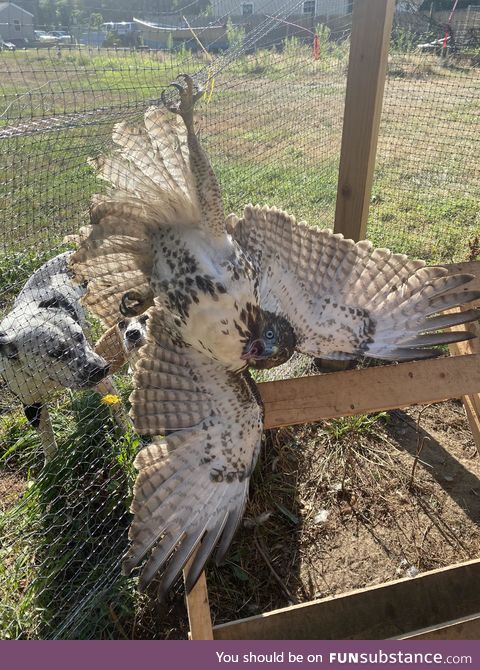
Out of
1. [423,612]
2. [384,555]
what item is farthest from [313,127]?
[423,612]

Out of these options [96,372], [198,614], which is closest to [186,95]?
[96,372]

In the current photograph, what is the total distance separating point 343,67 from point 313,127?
0.45 m

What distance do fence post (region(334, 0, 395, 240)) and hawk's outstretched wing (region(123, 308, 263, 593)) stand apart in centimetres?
137

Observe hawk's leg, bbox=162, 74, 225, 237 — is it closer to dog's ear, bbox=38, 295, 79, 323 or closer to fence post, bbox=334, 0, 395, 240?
dog's ear, bbox=38, 295, 79, 323

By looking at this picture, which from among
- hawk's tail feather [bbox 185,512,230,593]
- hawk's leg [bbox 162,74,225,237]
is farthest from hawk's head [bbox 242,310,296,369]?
hawk's tail feather [bbox 185,512,230,593]

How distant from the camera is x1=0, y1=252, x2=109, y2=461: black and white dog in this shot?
255 centimetres

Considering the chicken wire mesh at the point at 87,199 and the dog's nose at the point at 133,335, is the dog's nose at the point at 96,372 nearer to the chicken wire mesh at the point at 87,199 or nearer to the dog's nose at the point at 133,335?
the chicken wire mesh at the point at 87,199

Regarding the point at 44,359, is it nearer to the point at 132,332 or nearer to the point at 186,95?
the point at 132,332

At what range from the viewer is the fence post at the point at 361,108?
2664 millimetres

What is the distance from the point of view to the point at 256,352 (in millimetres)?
2273

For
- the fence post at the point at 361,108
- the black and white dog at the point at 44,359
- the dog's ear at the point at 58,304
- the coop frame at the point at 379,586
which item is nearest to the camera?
the coop frame at the point at 379,586

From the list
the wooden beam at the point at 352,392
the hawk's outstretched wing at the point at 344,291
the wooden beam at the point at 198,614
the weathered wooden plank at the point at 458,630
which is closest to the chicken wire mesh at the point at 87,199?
the wooden beam at the point at 198,614

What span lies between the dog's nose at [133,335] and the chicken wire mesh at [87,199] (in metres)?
0.19

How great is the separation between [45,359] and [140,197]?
0.97m
